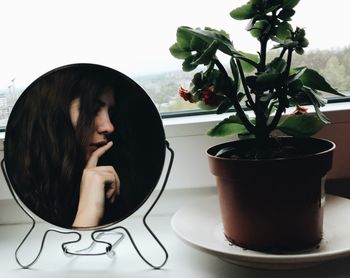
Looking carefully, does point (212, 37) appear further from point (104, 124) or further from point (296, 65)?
point (296, 65)

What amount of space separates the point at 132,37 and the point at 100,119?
298 millimetres

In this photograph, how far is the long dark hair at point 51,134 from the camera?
73 centimetres

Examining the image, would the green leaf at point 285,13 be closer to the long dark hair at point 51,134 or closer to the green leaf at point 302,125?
the green leaf at point 302,125

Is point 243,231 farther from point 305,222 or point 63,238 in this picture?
point 63,238

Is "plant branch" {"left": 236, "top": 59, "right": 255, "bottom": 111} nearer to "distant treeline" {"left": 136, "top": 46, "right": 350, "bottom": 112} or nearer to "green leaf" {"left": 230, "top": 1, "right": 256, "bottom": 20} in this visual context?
"green leaf" {"left": 230, "top": 1, "right": 256, "bottom": 20}

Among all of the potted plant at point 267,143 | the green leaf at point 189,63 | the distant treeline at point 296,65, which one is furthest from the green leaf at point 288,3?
the distant treeline at point 296,65

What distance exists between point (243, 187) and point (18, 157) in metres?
0.35

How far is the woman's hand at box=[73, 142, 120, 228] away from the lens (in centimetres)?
72

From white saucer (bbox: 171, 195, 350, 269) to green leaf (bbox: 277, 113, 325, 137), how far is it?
0.51 ft

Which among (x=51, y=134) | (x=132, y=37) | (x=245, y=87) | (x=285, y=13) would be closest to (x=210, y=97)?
(x=245, y=87)

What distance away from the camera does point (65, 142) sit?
2.42 ft

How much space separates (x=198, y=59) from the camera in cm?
61

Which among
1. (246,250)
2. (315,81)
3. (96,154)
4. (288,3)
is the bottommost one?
(246,250)

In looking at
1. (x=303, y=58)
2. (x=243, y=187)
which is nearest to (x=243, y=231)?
(x=243, y=187)
